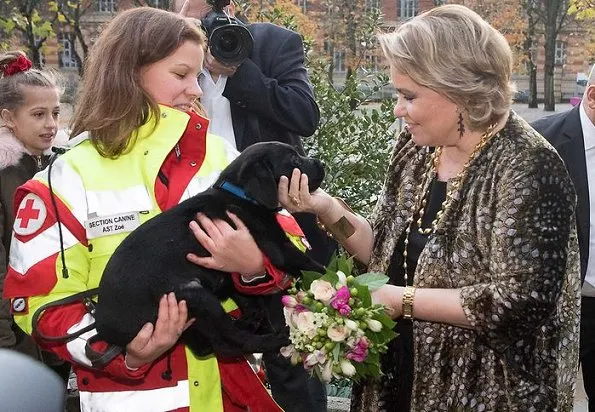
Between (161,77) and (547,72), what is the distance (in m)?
44.0

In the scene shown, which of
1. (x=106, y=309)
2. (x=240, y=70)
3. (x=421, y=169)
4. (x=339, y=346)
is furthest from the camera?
(x=240, y=70)

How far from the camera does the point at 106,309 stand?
107 inches

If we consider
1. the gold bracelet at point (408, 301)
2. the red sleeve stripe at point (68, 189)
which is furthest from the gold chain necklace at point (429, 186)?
the red sleeve stripe at point (68, 189)

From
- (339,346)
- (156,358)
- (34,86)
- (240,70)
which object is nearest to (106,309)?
(156,358)

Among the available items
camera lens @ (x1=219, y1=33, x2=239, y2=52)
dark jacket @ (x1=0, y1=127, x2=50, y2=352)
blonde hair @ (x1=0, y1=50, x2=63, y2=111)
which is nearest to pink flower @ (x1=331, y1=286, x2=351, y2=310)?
camera lens @ (x1=219, y1=33, x2=239, y2=52)

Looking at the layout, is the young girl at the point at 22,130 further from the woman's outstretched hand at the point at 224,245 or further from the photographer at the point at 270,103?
the woman's outstretched hand at the point at 224,245

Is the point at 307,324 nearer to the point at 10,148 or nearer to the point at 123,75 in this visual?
the point at 123,75

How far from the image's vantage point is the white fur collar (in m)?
4.92

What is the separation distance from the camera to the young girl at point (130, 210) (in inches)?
107

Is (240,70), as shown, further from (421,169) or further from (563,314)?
(563,314)

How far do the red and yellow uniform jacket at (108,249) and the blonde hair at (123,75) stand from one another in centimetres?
5

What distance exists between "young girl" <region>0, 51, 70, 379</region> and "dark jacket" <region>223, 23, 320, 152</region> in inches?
51.3

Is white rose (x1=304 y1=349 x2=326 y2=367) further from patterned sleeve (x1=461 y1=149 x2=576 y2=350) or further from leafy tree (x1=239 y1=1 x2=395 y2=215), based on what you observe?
leafy tree (x1=239 y1=1 x2=395 y2=215)

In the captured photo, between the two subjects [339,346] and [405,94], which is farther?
[405,94]
